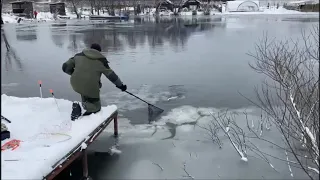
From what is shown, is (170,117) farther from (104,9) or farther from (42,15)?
(104,9)

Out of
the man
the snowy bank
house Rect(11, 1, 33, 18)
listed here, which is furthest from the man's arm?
house Rect(11, 1, 33, 18)

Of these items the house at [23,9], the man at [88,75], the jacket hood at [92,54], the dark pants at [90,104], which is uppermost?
the house at [23,9]

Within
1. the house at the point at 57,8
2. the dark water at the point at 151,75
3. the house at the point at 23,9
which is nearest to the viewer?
the dark water at the point at 151,75

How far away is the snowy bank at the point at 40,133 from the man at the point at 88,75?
0.62ft

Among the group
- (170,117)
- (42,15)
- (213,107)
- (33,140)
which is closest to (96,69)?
(33,140)

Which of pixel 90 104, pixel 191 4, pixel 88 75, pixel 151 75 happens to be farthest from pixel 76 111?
pixel 191 4

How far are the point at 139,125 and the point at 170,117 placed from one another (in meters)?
0.78

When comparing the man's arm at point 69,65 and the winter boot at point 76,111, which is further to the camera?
the man's arm at point 69,65

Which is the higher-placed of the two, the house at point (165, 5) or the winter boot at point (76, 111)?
the house at point (165, 5)

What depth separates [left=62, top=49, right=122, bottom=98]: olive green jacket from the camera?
5.07 m

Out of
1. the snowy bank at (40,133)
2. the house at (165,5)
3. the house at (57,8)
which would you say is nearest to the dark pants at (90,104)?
the snowy bank at (40,133)

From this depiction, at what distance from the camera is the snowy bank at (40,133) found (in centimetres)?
355

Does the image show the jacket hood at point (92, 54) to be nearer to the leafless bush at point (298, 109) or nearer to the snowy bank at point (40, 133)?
the snowy bank at point (40, 133)

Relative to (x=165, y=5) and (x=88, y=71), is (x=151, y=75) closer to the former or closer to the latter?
(x=88, y=71)
